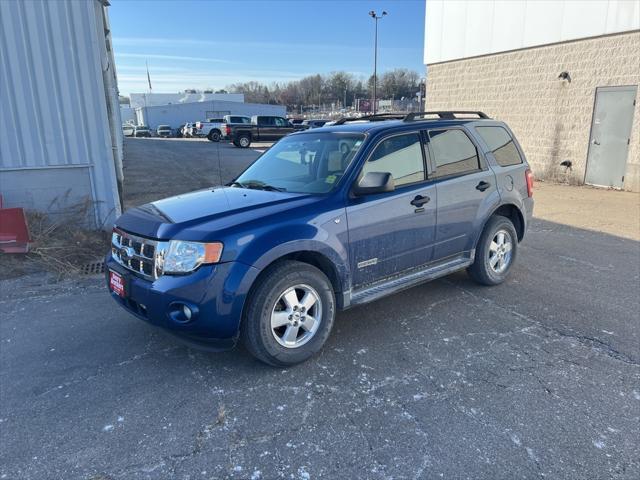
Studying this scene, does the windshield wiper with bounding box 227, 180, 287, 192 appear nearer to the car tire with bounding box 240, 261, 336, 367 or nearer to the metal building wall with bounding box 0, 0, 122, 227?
the car tire with bounding box 240, 261, 336, 367

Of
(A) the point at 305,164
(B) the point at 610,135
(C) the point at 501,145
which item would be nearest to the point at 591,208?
(B) the point at 610,135

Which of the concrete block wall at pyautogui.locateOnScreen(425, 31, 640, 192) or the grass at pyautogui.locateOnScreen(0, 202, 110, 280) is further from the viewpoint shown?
the concrete block wall at pyautogui.locateOnScreen(425, 31, 640, 192)

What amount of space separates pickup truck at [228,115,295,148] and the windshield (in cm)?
2482

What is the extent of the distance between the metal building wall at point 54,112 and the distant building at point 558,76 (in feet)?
37.9

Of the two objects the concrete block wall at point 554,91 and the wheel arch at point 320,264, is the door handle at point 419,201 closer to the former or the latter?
the wheel arch at point 320,264

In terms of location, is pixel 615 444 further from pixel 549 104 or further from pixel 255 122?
pixel 255 122

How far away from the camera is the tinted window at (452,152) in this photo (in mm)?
4457

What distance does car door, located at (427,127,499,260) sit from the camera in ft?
14.5

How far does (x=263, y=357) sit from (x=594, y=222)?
7.52 meters

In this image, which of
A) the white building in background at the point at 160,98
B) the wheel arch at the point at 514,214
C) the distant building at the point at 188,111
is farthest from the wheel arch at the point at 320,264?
the white building in background at the point at 160,98

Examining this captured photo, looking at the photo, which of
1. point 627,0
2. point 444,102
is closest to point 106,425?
point 627,0

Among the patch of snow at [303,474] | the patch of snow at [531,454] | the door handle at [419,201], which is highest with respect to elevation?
the door handle at [419,201]

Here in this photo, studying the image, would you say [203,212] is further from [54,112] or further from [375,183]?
[54,112]

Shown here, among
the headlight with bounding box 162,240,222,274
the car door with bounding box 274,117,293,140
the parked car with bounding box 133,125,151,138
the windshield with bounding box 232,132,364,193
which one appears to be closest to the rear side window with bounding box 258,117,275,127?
the car door with bounding box 274,117,293,140
